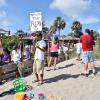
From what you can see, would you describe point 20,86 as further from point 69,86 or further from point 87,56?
point 87,56

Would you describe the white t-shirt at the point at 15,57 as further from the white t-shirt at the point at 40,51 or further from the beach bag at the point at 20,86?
the beach bag at the point at 20,86

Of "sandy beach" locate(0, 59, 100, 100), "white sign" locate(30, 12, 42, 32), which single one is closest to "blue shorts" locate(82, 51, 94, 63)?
"sandy beach" locate(0, 59, 100, 100)

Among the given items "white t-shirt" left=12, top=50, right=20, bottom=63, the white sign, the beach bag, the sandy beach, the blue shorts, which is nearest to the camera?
the sandy beach

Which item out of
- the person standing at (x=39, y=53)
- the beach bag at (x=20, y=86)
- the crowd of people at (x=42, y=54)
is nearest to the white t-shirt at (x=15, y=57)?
the crowd of people at (x=42, y=54)

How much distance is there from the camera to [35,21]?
46.5 ft

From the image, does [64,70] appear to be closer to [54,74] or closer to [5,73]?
[54,74]

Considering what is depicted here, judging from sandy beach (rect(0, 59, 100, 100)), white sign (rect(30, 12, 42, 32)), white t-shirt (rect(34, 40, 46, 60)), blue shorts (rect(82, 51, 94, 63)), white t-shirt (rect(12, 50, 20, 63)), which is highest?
white sign (rect(30, 12, 42, 32))

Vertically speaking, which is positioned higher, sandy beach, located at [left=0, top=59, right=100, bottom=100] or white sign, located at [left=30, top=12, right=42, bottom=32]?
white sign, located at [left=30, top=12, right=42, bottom=32]

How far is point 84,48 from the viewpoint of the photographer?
13.1 metres

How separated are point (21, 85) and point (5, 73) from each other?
3.22 metres

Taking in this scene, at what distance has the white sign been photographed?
14023 mm

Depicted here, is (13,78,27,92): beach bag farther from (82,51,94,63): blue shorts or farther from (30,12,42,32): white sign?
(30,12,42,32): white sign

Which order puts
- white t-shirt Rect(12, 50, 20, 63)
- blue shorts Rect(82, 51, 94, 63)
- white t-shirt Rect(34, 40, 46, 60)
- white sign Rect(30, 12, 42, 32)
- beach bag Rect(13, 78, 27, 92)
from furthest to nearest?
white t-shirt Rect(12, 50, 20, 63) < white sign Rect(30, 12, 42, 32) < blue shorts Rect(82, 51, 94, 63) < white t-shirt Rect(34, 40, 46, 60) < beach bag Rect(13, 78, 27, 92)

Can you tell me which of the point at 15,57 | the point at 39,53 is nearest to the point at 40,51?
the point at 39,53
